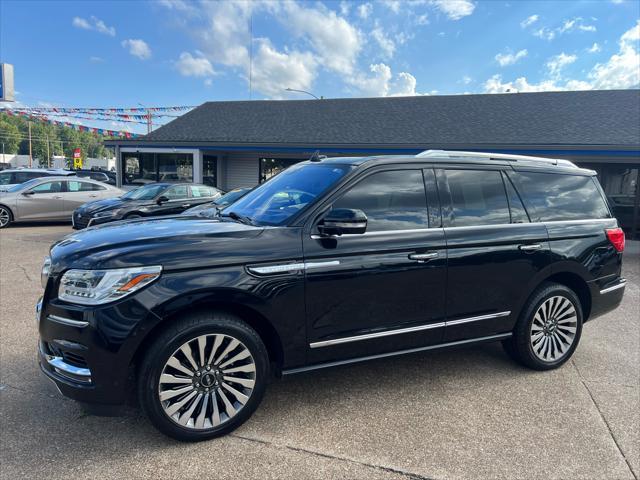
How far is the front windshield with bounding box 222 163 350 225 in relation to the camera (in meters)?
3.16

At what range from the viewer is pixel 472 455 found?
268cm

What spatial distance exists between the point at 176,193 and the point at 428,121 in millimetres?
11063

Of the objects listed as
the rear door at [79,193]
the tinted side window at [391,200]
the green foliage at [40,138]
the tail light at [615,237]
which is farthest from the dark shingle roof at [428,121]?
the green foliage at [40,138]

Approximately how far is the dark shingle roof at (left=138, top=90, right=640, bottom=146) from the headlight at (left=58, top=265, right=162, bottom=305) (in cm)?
1413

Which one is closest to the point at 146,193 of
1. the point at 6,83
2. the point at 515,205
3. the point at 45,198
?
the point at 45,198

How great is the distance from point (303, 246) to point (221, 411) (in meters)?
1.20

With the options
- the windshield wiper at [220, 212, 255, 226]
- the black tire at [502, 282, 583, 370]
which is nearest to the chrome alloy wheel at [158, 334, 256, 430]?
the windshield wiper at [220, 212, 255, 226]

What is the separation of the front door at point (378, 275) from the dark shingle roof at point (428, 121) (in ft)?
41.4

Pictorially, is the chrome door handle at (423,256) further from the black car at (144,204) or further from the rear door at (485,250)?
the black car at (144,204)

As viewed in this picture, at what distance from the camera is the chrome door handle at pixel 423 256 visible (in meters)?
3.19

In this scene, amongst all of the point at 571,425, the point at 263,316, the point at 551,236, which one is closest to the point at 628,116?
the point at 551,236

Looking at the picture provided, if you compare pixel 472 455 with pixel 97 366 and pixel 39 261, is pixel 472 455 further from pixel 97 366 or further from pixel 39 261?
pixel 39 261

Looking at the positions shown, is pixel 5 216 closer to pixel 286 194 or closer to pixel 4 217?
pixel 4 217

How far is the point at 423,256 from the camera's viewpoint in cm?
322
